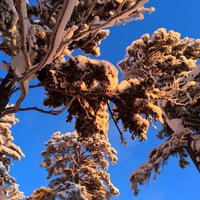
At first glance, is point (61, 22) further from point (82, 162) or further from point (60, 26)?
point (82, 162)

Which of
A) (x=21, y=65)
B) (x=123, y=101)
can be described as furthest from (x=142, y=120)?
(x=21, y=65)

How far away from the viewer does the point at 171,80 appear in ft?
42.1

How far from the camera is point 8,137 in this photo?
684 inches

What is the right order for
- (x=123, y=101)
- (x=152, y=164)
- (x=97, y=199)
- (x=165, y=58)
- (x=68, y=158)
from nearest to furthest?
(x=123, y=101) < (x=152, y=164) < (x=165, y=58) < (x=97, y=199) < (x=68, y=158)

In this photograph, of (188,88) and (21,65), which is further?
(188,88)

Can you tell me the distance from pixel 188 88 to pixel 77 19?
16.2 feet

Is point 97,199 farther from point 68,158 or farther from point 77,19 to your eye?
point 77,19

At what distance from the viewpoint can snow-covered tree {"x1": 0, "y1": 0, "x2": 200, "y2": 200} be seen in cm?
492

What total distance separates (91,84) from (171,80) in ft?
25.5

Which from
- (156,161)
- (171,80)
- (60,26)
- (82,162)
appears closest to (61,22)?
(60,26)

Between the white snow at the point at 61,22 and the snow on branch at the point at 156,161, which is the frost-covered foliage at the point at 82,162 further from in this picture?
the white snow at the point at 61,22

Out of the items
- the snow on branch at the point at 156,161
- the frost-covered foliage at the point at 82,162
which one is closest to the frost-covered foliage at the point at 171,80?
the snow on branch at the point at 156,161

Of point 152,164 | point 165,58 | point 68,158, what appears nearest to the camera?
point 152,164

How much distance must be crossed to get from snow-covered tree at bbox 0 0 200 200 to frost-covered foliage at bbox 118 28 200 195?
1.7 inches
